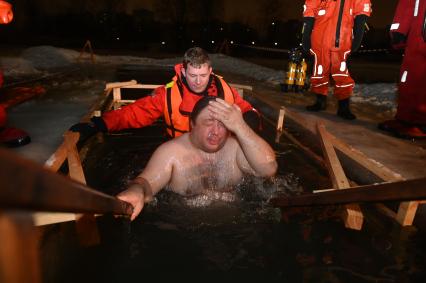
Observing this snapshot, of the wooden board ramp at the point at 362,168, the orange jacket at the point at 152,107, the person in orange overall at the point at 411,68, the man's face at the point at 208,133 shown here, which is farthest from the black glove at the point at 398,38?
the man's face at the point at 208,133

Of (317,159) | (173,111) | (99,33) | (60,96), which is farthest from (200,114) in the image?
(99,33)

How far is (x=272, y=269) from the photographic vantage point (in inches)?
111

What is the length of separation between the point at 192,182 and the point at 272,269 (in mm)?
1241

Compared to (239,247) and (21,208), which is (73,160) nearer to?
(239,247)

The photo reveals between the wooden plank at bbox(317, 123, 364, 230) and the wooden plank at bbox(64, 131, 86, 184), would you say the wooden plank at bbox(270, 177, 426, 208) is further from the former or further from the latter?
the wooden plank at bbox(64, 131, 86, 184)

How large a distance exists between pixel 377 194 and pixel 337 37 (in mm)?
5142

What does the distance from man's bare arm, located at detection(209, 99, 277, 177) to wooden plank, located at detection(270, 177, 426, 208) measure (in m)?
0.82

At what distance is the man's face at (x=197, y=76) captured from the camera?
163 inches

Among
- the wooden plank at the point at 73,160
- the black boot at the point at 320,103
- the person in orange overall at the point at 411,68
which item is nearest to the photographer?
the wooden plank at the point at 73,160

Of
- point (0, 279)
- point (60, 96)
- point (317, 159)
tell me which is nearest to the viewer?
point (0, 279)

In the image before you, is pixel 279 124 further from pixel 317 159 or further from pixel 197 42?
pixel 197 42

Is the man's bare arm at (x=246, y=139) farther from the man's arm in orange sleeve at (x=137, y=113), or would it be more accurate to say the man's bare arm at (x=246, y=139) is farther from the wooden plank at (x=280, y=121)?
the wooden plank at (x=280, y=121)

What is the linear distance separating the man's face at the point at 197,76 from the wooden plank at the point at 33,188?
3377mm

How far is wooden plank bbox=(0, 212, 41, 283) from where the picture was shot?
538 mm
